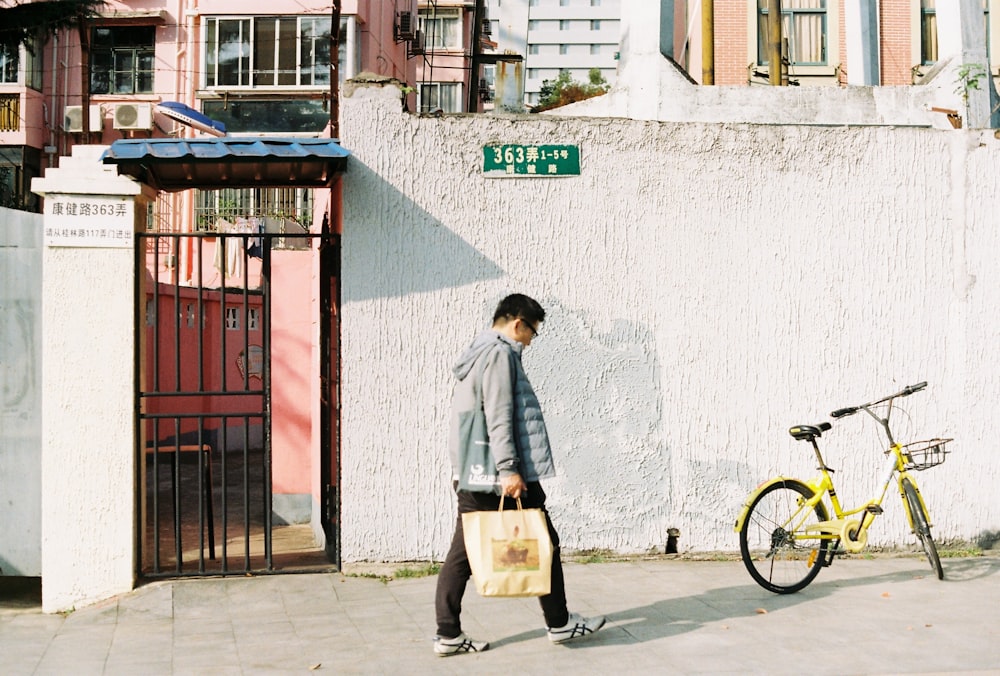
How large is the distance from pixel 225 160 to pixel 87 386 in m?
1.76

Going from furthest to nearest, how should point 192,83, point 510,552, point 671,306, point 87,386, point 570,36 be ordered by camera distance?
1. point 570,36
2. point 192,83
3. point 671,306
4. point 87,386
5. point 510,552

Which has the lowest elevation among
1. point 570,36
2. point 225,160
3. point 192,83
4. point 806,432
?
point 806,432

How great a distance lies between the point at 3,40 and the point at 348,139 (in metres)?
17.1

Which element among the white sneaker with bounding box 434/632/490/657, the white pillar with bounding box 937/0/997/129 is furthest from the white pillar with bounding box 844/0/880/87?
the white sneaker with bounding box 434/632/490/657

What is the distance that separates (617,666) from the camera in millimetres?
5270

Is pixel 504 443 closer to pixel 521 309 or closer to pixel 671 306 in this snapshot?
pixel 521 309

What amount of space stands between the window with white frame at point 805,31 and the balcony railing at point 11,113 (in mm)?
20001

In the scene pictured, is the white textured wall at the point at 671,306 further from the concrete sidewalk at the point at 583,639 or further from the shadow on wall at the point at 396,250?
the concrete sidewalk at the point at 583,639

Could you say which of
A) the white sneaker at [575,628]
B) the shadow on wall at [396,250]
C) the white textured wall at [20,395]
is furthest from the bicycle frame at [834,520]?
the white textured wall at [20,395]

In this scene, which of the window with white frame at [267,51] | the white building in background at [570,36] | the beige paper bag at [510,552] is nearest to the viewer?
the beige paper bag at [510,552]

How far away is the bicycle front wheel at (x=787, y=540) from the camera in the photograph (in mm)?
6629

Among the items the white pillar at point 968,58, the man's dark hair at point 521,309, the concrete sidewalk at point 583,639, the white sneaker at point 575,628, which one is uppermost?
the white pillar at point 968,58

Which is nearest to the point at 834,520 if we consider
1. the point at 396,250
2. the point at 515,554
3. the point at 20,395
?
the point at 515,554

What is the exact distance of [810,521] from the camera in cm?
675
